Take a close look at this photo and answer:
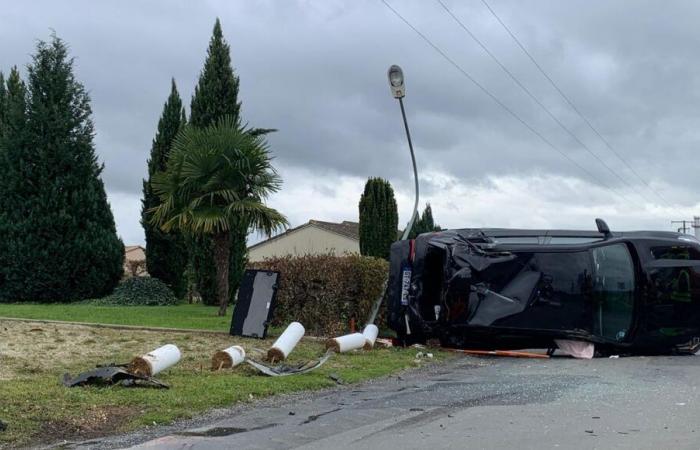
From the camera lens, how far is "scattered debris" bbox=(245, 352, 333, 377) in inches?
400

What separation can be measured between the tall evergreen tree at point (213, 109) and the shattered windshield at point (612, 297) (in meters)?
14.9

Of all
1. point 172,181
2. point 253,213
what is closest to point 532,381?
point 253,213

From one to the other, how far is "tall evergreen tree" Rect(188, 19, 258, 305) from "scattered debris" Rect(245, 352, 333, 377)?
14.9m

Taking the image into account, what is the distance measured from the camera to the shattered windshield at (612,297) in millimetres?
12898

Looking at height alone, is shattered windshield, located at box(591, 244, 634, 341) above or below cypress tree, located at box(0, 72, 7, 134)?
below

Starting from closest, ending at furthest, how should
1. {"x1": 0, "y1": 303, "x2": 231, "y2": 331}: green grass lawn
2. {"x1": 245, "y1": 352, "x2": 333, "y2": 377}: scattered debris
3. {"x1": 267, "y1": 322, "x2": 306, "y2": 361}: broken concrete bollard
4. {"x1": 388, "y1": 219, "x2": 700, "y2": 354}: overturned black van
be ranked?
{"x1": 245, "y1": 352, "x2": 333, "y2": 377}: scattered debris → {"x1": 267, "y1": 322, "x2": 306, "y2": 361}: broken concrete bollard → {"x1": 388, "y1": 219, "x2": 700, "y2": 354}: overturned black van → {"x1": 0, "y1": 303, "x2": 231, "y2": 331}: green grass lawn

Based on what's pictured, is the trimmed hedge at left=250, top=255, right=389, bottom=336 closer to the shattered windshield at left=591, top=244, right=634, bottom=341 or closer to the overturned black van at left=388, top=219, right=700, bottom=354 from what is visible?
the overturned black van at left=388, top=219, right=700, bottom=354

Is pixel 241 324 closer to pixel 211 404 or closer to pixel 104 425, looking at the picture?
pixel 211 404

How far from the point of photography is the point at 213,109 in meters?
25.7

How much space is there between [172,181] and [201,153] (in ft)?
4.10

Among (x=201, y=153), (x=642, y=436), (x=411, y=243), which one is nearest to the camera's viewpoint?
(x=642, y=436)

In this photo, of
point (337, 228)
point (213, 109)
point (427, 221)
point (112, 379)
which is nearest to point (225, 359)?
point (112, 379)

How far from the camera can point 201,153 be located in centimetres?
1767

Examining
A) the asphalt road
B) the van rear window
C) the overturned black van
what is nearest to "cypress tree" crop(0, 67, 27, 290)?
the overturned black van
